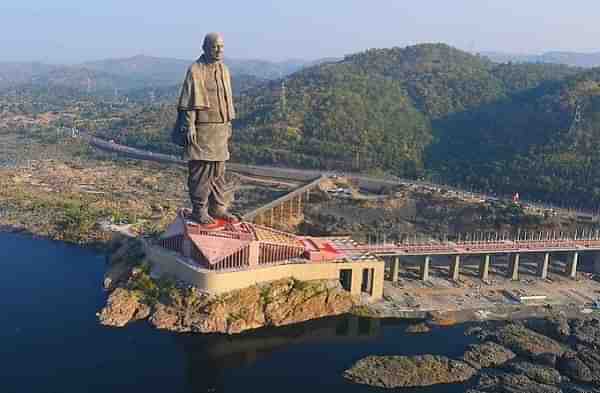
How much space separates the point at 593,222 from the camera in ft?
232

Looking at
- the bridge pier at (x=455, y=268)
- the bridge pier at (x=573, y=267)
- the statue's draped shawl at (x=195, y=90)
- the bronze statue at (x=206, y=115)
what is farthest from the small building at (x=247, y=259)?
the bridge pier at (x=573, y=267)

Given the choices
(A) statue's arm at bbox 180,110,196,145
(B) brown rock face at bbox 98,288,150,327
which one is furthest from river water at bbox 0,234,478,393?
(A) statue's arm at bbox 180,110,196,145

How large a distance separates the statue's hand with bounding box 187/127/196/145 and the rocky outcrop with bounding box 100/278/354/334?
36.4 feet

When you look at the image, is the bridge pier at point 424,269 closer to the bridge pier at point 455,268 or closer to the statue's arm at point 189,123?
→ the bridge pier at point 455,268

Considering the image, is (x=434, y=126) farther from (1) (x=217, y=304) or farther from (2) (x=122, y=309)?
(2) (x=122, y=309)

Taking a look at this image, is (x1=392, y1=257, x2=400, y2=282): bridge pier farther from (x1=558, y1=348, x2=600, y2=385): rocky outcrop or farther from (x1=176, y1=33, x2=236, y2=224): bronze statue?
(x1=176, y1=33, x2=236, y2=224): bronze statue

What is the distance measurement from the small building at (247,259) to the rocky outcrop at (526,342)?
35.4 feet

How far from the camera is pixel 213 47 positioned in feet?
139

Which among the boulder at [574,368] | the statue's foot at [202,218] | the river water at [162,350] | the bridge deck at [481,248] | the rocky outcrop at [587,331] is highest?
the statue's foot at [202,218]

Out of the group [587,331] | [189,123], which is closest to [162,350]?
[189,123]

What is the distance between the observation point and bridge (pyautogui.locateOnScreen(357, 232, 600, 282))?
180ft

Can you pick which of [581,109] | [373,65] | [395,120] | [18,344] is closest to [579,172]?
[581,109]

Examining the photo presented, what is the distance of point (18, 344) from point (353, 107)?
304ft

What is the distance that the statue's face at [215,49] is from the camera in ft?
139
